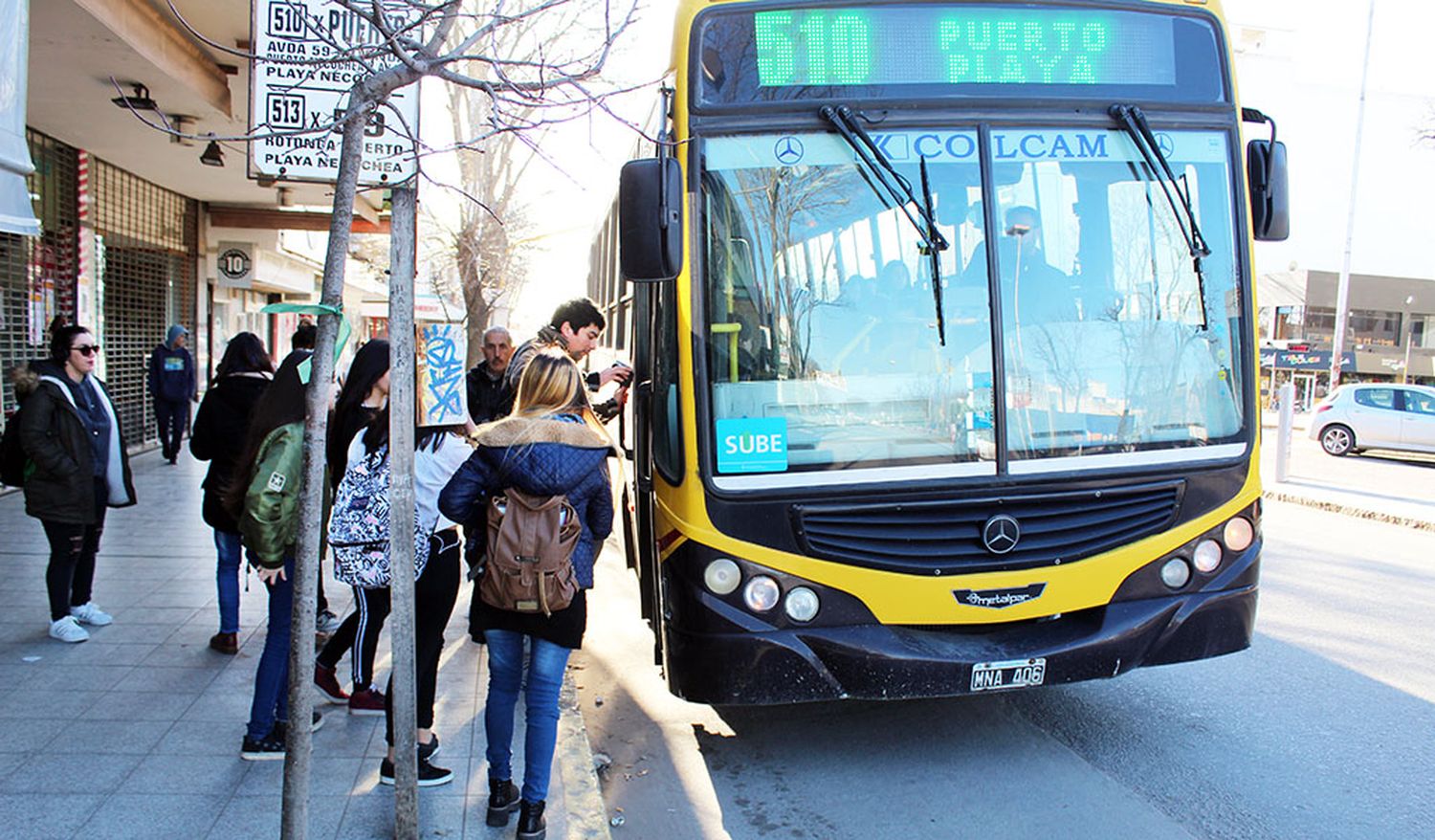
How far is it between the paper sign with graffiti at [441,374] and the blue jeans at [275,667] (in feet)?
3.28

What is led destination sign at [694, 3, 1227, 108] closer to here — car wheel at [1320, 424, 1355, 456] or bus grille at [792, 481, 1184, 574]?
bus grille at [792, 481, 1184, 574]

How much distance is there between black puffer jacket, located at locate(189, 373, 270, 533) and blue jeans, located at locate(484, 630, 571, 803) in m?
2.50

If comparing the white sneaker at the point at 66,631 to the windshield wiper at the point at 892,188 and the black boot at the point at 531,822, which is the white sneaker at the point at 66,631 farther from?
the windshield wiper at the point at 892,188

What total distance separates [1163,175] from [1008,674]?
225 centimetres

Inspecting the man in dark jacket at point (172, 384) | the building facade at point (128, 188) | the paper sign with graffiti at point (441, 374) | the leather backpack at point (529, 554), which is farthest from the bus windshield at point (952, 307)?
the man in dark jacket at point (172, 384)

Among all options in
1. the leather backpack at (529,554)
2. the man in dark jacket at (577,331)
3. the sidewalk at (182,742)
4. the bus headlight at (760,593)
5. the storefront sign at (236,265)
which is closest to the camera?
the leather backpack at (529,554)

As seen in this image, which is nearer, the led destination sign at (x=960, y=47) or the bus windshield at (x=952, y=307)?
the bus windshield at (x=952, y=307)

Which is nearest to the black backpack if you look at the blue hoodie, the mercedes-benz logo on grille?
the mercedes-benz logo on grille

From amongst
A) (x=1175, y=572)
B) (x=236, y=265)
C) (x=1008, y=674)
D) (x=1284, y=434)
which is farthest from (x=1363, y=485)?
(x=236, y=265)

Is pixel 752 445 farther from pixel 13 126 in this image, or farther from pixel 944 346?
pixel 13 126

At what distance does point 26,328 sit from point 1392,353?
178 feet

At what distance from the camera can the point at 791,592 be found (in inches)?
178

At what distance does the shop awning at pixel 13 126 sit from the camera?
493cm

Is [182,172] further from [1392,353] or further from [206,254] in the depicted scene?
[1392,353]
